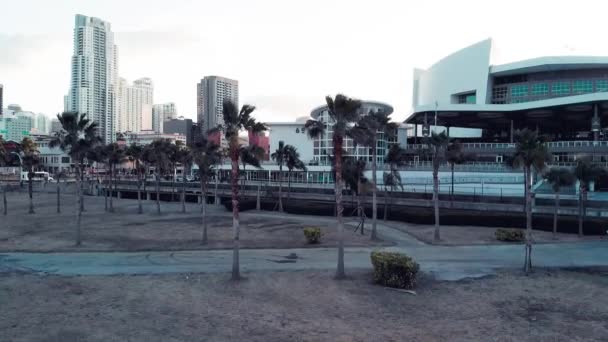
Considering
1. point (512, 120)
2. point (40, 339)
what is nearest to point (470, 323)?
point (40, 339)

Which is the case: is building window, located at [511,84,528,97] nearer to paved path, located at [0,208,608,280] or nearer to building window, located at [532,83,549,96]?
building window, located at [532,83,549,96]

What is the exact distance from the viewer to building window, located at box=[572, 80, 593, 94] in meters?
92.7

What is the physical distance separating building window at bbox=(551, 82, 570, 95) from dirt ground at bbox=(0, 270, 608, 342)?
84.4 m

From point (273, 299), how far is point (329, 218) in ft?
95.2

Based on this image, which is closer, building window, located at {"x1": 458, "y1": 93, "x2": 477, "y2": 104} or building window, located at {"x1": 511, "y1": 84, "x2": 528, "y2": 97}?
building window, located at {"x1": 511, "y1": 84, "x2": 528, "y2": 97}

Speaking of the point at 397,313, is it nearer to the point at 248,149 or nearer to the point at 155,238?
the point at 248,149

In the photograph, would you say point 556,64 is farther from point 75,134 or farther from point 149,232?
point 75,134

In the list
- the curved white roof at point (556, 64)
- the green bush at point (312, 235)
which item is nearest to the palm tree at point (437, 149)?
the green bush at point (312, 235)

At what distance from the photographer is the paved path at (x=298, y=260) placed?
2417 centimetres

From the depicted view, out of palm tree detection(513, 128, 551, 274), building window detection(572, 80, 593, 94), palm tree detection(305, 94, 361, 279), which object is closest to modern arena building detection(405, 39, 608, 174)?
building window detection(572, 80, 593, 94)

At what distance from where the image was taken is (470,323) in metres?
16.3

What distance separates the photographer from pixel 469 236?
3572 centimetres

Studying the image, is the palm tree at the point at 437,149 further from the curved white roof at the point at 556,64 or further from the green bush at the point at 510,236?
the curved white roof at the point at 556,64

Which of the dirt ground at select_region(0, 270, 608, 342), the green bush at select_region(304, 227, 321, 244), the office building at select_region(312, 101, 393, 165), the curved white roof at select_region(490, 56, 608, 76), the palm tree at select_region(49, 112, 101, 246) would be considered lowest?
the dirt ground at select_region(0, 270, 608, 342)
